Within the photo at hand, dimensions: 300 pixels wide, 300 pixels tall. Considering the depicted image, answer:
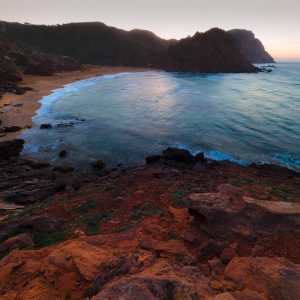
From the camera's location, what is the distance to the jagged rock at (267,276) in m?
5.96

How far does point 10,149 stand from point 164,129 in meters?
15.9

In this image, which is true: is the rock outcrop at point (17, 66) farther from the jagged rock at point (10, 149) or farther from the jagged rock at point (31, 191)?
the jagged rock at point (31, 191)

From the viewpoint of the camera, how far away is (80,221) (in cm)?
1120

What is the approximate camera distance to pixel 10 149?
2245cm

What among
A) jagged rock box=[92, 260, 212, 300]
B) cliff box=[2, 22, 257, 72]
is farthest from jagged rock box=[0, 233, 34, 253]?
cliff box=[2, 22, 257, 72]

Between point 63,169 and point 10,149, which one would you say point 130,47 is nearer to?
point 10,149

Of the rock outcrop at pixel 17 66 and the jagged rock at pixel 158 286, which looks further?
the rock outcrop at pixel 17 66

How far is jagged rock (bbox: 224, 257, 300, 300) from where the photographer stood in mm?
5957

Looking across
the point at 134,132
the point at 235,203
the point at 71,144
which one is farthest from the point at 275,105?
the point at 235,203

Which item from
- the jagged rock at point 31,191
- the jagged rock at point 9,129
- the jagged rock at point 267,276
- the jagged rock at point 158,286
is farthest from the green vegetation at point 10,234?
the jagged rock at point 9,129

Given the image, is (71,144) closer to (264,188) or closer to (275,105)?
(264,188)

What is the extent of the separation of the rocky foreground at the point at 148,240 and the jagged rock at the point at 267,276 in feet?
0.07

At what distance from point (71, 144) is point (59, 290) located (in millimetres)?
21101

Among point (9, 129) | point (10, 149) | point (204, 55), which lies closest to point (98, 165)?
point (10, 149)
